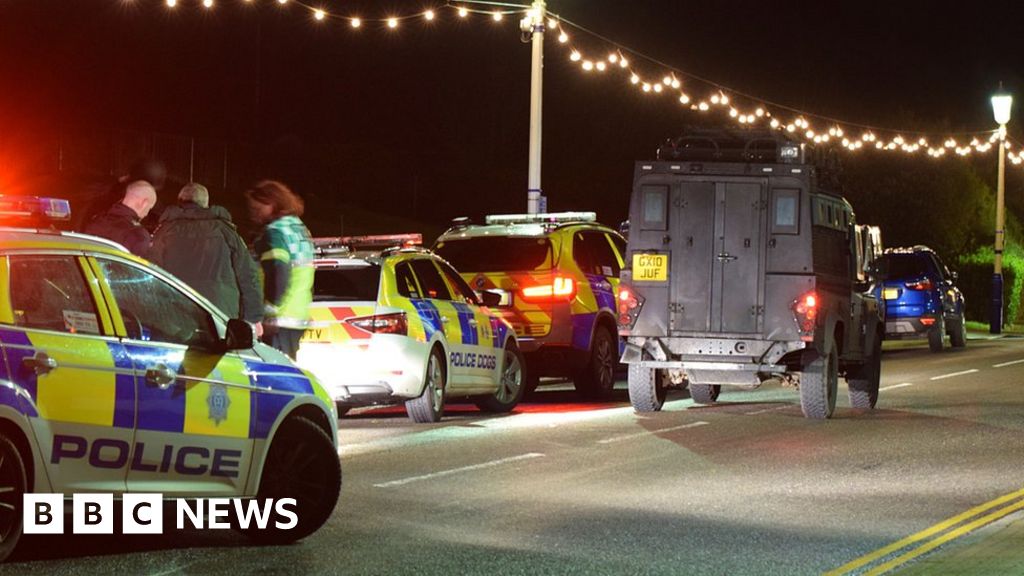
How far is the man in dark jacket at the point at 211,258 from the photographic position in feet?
39.2

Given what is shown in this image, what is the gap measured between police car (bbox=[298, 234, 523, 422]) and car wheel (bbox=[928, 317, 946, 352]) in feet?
53.8

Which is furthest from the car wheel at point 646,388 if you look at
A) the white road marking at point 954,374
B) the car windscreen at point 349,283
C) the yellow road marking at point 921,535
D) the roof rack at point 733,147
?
the white road marking at point 954,374

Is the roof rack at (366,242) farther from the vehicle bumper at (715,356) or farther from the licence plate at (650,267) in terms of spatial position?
the vehicle bumper at (715,356)

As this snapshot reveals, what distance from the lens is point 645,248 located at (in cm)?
1684

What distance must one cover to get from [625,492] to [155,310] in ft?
12.7

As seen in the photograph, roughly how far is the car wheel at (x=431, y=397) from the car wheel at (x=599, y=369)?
11.7 feet

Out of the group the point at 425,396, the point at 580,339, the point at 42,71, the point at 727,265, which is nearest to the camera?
the point at 425,396

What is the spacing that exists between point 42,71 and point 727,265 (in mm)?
40576

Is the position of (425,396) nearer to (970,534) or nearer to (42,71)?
(970,534)

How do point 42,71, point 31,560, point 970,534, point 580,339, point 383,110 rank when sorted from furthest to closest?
point 383,110, point 42,71, point 580,339, point 970,534, point 31,560

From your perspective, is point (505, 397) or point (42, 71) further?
point (42, 71)

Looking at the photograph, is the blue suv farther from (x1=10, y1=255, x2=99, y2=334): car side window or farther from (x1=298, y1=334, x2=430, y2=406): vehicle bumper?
(x1=10, y1=255, x2=99, y2=334): car side window

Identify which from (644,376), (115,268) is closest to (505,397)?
(644,376)

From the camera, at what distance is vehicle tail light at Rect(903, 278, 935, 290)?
30359 mm
